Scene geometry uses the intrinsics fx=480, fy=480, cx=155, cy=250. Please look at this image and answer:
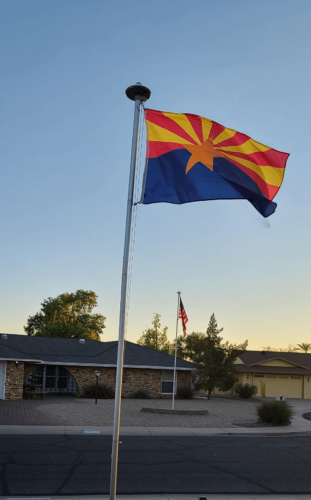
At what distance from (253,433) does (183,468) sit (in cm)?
853

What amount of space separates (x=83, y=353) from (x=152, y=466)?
92.7ft

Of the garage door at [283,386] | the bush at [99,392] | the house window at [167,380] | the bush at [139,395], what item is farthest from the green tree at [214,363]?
the garage door at [283,386]

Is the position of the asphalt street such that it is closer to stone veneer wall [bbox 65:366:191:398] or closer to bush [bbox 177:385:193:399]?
stone veneer wall [bbox 65:366:191:398]

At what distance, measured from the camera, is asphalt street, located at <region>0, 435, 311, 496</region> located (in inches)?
389

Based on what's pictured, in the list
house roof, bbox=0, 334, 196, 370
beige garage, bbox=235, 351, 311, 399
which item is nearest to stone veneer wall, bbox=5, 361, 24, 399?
house roof, bbox=0, 334, 196, 370

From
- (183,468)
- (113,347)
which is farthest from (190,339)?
(183,468)

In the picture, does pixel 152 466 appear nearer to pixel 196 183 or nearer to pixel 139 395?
pixel 196 183

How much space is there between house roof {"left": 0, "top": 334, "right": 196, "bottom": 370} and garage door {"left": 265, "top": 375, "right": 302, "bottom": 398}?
A: 12831 millimetres

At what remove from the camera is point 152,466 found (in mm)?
11891

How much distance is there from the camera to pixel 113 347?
41375mm

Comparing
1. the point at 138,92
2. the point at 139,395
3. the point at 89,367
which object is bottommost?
the point at 139,395

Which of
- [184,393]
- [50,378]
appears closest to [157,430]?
[184,393]

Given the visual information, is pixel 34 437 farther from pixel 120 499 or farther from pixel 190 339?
pixel 190 339

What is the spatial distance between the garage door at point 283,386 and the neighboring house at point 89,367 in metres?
13.1
